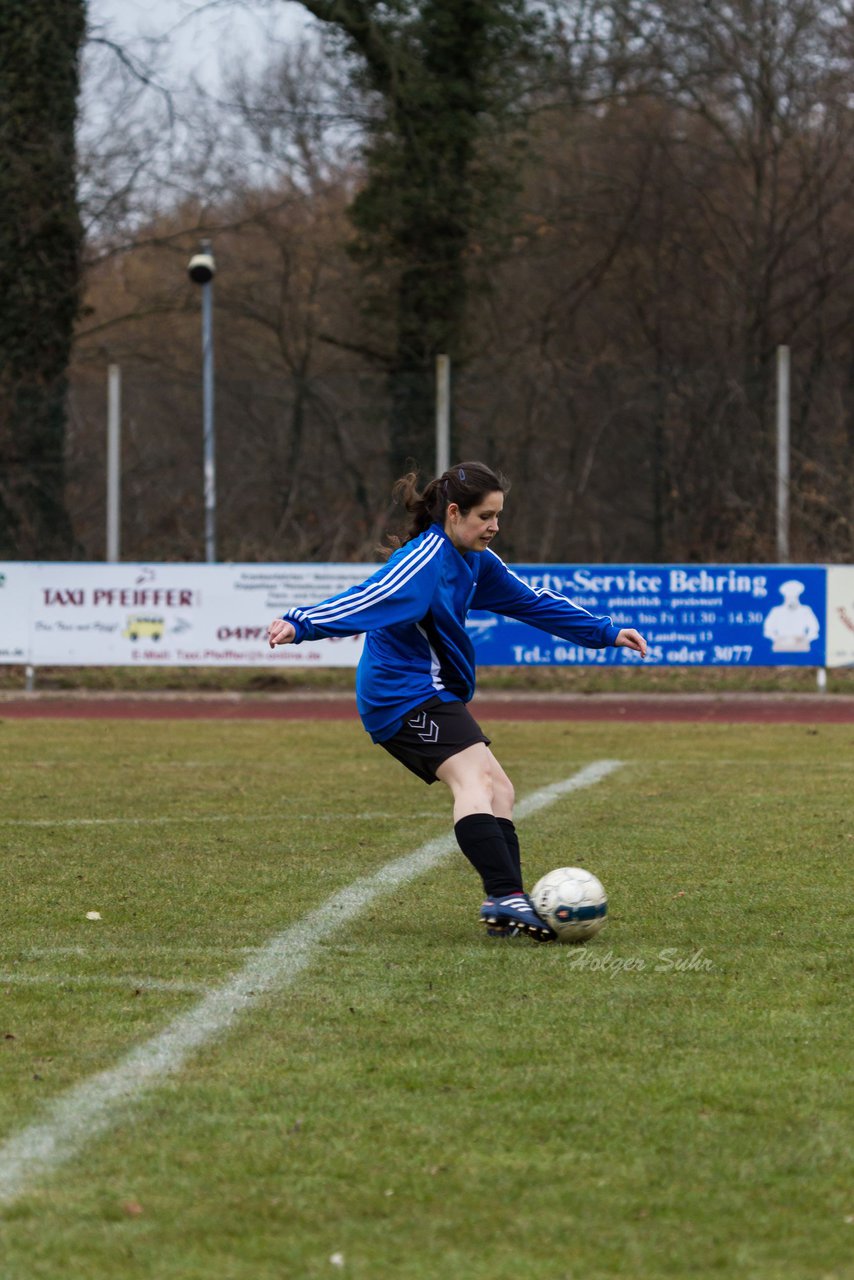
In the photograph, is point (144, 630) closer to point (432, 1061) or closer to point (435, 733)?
point (435, 733)

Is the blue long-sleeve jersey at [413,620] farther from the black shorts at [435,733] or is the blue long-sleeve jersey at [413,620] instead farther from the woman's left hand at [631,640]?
the woman's left hand at [631,640]

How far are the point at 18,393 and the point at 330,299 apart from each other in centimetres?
1244

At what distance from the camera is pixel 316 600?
60.4 ft

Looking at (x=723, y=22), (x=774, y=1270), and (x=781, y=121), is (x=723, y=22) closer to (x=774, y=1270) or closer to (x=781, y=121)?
(x=781, y=121)

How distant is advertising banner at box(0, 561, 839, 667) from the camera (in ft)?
59.3

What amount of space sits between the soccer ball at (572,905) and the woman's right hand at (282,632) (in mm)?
1223

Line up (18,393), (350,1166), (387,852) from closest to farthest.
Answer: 1. (350,1166)
2. (387,852)
3. (18,393)

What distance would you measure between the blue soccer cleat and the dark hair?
133cm

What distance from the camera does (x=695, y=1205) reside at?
3234 mm

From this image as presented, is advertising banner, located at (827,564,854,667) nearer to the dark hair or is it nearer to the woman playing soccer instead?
the woman playing soccer

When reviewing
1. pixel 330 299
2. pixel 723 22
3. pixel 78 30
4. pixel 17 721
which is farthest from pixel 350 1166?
pixel 330 299

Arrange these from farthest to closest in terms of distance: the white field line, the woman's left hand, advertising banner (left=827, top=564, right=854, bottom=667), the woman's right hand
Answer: advertising banner (left=827, top=564, right=854, bottom=667) < the woman's left hand < the woman's right hand < the white field line

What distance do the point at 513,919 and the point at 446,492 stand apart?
59.9 inches

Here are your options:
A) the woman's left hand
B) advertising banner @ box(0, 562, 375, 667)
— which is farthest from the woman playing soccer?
advertising banner @ box(0, 562, 375, 667)
